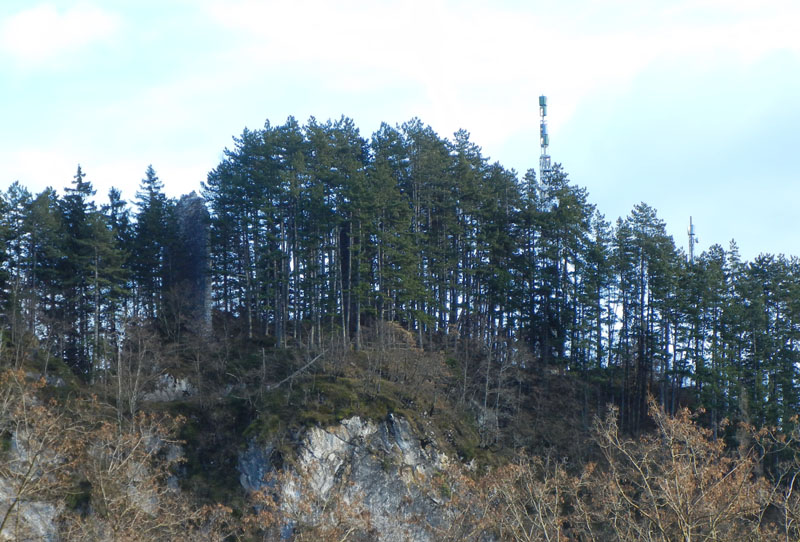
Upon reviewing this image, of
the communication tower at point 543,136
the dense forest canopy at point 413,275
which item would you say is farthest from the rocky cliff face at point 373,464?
the communication tower at point 543,136

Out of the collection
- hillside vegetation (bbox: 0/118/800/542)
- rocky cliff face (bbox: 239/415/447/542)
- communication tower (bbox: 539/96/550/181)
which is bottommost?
rocky cliff face (bbox: 239/415/447/542)

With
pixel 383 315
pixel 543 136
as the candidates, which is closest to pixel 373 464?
pixel 383 315

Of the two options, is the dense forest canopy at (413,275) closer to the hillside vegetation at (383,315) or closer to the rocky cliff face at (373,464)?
the hillside vegetation at (383,315)

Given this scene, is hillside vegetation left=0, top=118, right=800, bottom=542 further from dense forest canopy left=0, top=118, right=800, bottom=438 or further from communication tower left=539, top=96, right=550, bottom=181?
communication tower left=539, top=96, right=550, bottom=181

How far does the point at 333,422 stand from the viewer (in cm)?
3828

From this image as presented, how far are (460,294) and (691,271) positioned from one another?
17.3 meters

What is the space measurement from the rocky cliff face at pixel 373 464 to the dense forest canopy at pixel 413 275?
736 cm

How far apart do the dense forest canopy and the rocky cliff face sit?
24.1ft

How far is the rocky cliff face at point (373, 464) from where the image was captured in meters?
36.5

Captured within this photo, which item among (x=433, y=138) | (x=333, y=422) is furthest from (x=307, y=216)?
(x=333, y=422)

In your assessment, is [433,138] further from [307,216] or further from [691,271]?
[691,271]

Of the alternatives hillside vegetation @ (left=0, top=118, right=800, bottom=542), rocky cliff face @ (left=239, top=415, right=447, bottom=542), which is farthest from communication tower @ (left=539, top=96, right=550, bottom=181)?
rocky cliff face @ (left=239, top=415, right=447, bottom=542)

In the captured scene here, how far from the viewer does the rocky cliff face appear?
36.5 m

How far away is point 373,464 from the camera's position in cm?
3766
